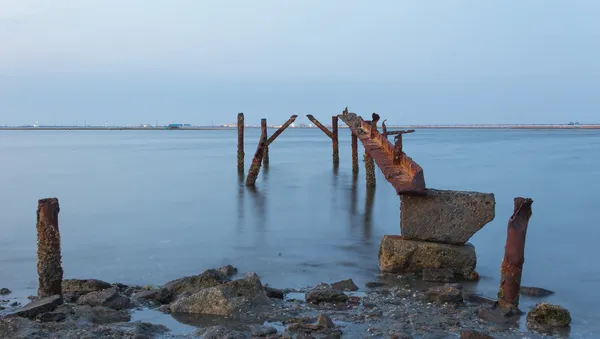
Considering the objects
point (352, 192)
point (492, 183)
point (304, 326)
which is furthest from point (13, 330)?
point (492, 183)

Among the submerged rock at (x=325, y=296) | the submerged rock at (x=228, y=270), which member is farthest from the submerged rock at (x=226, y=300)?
the submerged rock at (x=228, y=270)

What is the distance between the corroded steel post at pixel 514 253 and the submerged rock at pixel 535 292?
30.3 inches

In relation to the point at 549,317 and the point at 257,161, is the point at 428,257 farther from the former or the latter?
the point at 257,161

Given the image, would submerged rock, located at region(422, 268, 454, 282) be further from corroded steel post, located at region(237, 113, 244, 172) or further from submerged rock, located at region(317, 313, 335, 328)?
corroded steel post, located at region(237, 113, 244, 172)

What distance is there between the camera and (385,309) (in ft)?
20.2

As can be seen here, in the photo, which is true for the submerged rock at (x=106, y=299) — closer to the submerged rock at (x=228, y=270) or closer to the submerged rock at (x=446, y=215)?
the submerged rock at (x=228, y=270)

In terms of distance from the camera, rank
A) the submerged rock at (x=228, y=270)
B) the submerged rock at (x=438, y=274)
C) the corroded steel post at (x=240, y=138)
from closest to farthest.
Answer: the submerged rock at (x=438, y=274) < the submerged rock at (x=228, y=270) < the corroded steel post at (x=240, y=138)

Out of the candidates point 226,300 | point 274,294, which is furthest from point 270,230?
point 226,300

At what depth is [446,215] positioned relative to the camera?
7.37 m

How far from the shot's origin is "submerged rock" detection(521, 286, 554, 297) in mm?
6956

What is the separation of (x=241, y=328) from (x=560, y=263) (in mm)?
5116

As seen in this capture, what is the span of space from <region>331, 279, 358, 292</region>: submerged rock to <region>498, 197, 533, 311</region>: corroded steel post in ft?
5.18

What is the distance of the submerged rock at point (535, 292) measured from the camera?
22.8ft

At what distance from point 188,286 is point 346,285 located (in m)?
1.74
